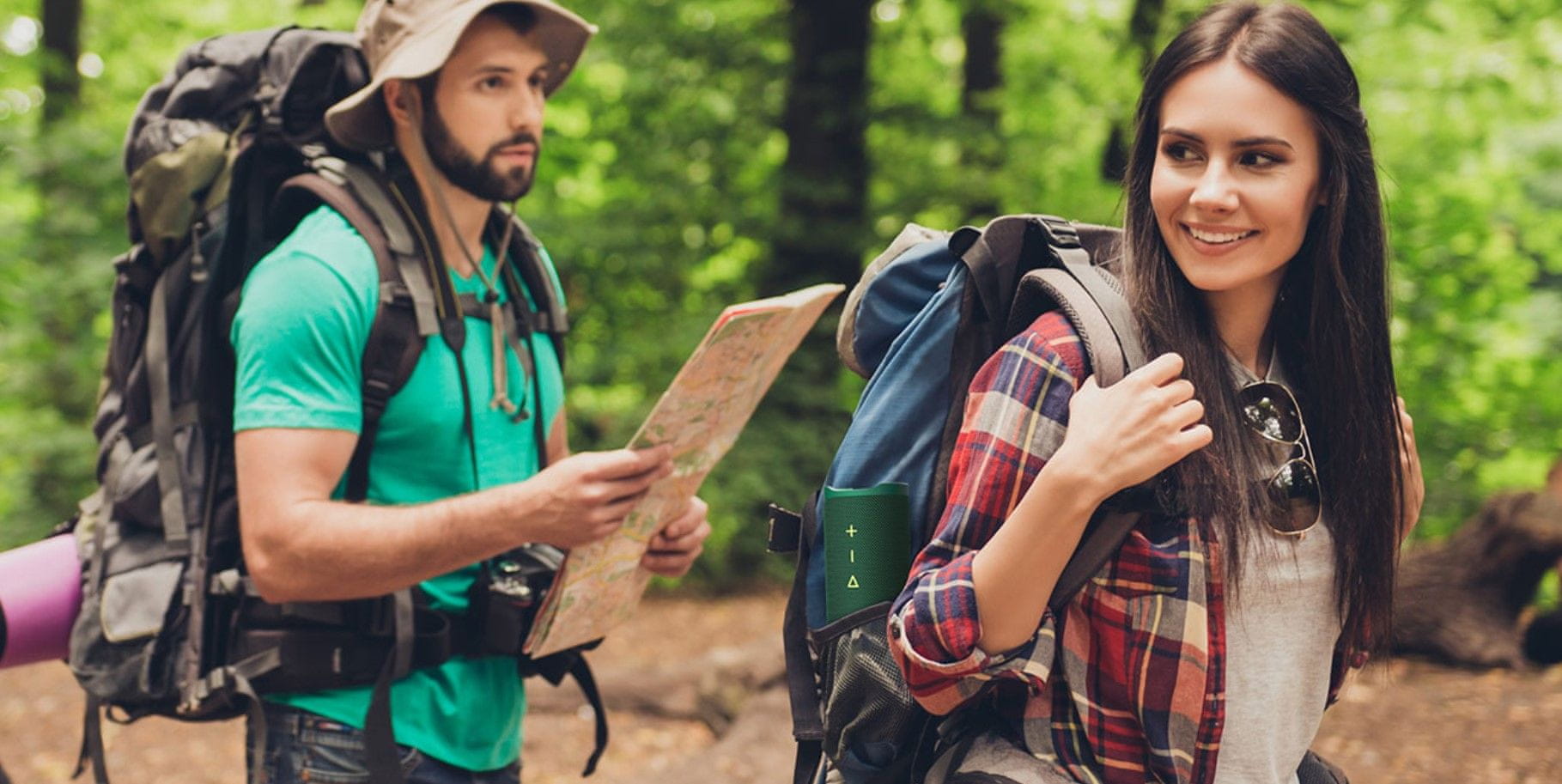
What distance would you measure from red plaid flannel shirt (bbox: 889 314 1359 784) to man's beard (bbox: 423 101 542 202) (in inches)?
55.1

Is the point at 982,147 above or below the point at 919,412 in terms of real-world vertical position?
above

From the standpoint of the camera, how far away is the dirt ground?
17.6 ft

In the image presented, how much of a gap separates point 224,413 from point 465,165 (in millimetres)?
675

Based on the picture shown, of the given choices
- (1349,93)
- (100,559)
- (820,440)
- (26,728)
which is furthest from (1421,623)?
(26,728)

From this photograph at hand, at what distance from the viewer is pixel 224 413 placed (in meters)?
2.65

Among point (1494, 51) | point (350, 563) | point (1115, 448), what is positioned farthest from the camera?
point (1494, 51)

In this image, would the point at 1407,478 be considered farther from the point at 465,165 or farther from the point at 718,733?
the point at 718,733

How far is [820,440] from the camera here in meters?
9.07

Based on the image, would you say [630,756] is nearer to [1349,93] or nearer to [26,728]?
[26,728]

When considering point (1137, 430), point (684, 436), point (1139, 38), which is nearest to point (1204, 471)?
point (1137, 430)

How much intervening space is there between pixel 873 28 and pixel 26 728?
6873 millimetres

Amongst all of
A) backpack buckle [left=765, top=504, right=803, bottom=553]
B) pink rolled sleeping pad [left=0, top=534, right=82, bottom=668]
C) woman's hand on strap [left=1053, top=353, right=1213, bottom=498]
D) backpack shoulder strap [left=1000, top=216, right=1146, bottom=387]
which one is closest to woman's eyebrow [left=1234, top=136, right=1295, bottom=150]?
backpack shoulder strap [left=1000, top=216, right=1146, bottom=387]

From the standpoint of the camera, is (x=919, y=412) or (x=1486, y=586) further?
(x=1486, y=586)

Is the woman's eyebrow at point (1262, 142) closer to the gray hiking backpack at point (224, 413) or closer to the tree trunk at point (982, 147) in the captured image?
the gray hiking backpack at point (224, 413)
